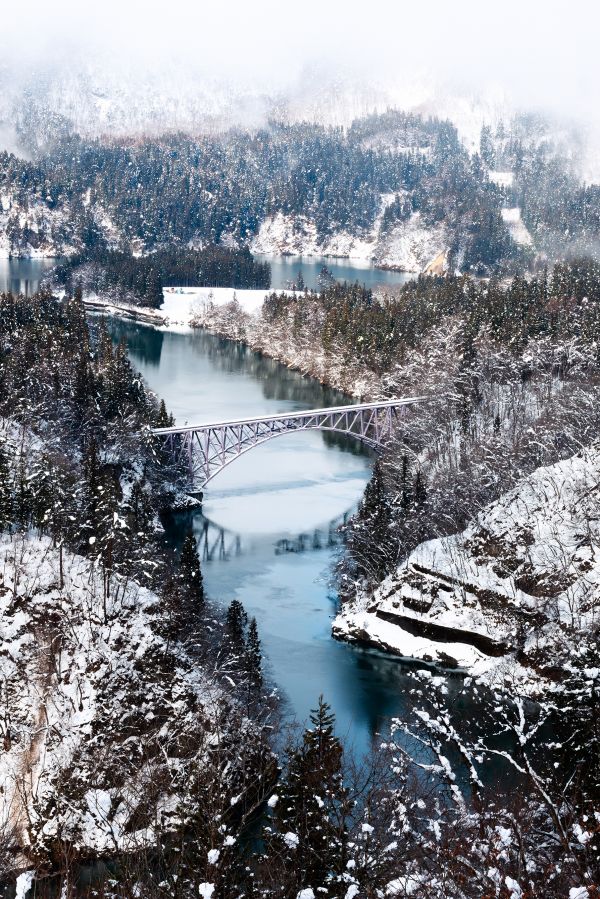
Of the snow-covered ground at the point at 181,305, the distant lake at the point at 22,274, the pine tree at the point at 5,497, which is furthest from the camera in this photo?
the distant lake at the point at 22,274

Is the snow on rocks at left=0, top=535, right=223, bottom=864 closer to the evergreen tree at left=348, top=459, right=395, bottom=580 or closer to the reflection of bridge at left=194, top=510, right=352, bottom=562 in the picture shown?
the reflection of bridge at left=194, top=510, right=352, bottom=562

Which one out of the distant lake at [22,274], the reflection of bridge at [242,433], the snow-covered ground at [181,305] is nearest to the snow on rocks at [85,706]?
the reflection of bridge at [242,433]

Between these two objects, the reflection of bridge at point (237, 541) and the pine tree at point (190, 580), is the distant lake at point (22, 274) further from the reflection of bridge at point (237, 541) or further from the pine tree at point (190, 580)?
the pine tree at point (190, 580)

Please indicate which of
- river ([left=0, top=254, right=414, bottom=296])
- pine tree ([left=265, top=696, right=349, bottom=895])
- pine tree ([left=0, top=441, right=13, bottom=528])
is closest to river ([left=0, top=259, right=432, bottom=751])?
pine tree ([left=0, top=441, right=13, bottom=528])

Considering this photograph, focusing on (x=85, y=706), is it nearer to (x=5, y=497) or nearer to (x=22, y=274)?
(x=5, y=497)

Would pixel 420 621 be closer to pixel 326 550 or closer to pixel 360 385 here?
pixel 326 550

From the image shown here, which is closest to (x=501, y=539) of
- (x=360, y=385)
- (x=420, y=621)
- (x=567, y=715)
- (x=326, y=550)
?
(x=420, y=621)
